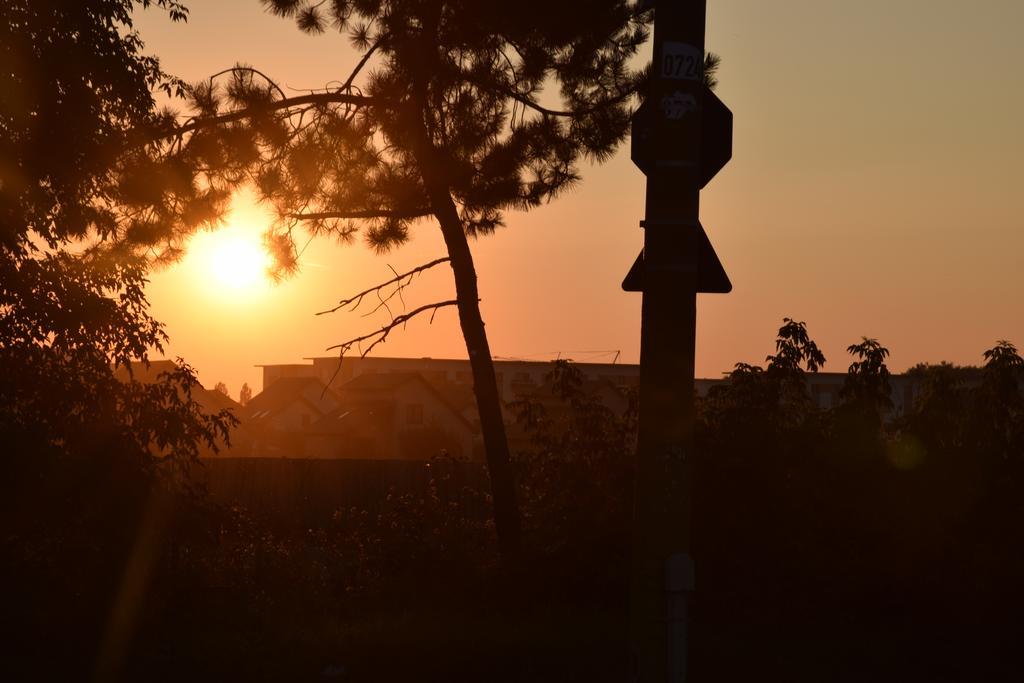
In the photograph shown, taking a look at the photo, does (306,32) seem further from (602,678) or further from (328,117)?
(602,678)

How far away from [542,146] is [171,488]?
689 cm

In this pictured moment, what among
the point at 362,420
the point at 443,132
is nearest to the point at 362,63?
the point at 443,132

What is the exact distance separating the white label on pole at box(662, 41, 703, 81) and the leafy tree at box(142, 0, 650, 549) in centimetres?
812

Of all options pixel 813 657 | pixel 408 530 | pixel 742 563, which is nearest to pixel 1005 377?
pixel 742 563

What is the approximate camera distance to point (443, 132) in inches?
615

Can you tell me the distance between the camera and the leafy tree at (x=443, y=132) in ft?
47.0

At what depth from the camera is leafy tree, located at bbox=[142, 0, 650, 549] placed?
1434 cm

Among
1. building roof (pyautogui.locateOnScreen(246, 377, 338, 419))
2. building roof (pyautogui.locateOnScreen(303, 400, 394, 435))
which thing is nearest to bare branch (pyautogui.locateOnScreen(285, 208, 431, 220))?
building roof (pyautogui.locateOnScreen(303, 400, 394, 435))

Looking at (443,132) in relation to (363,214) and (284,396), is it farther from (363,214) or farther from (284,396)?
(284,396)

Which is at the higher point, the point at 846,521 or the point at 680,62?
the point at 680,62

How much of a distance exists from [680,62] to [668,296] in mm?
1196

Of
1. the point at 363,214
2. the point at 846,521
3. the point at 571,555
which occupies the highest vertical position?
the point at 363,214

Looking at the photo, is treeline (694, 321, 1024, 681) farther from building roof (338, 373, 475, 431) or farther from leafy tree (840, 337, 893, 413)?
building roof (338, 373, 475, 431)

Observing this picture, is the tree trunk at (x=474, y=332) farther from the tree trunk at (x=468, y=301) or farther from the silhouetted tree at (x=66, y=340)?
the silhouetted tree at (x=66, y=340)
